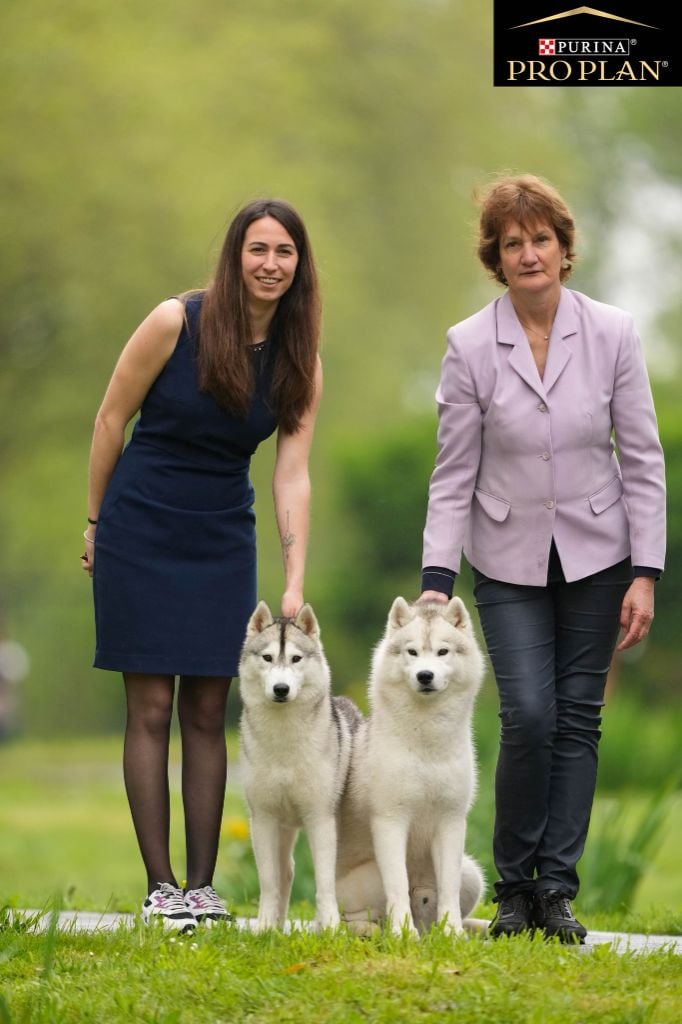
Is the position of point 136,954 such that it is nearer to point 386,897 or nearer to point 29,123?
point 386,897

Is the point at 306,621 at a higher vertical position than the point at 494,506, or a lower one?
lower

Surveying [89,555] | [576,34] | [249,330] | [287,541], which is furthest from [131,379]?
[576,34]

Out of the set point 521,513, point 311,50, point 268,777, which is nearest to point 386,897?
point 268,777

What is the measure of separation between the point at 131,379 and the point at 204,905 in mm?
1664

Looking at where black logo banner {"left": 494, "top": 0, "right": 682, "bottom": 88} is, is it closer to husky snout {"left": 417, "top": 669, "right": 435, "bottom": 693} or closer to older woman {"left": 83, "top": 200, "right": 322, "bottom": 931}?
older woman {"left": 83, "top": 200, "right": 322, "bottom": 931}

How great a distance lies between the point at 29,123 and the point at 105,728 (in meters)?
6.99

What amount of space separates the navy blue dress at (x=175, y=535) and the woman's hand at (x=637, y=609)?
47.9 inches

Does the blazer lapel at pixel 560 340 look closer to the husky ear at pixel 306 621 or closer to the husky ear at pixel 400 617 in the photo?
the husky ear at pixel 400 617

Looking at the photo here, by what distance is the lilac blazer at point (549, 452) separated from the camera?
15.2ft

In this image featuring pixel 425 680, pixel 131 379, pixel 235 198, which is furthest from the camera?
pixel 235 198

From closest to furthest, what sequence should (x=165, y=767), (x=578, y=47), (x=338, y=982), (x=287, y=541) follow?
(x=338, y=982), (x=165, y=767), (x=287, y=541), (x=578, y=47)

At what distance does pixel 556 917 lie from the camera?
15.1 feet

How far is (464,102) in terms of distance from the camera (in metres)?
20.5

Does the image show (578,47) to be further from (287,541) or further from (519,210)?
(287,541)
